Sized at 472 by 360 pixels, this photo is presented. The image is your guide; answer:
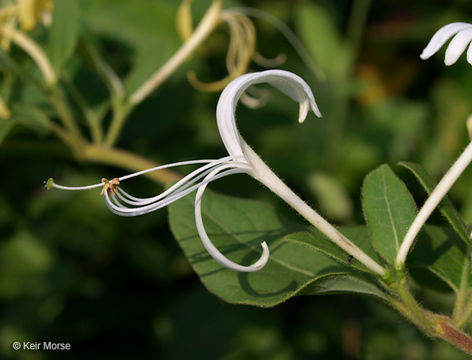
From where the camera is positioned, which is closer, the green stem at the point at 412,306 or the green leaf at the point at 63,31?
the green stem at the point at 412,306

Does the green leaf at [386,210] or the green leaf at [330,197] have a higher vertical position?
the green leaf at [386,210]

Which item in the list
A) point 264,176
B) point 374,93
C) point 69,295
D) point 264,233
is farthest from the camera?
point 374,93

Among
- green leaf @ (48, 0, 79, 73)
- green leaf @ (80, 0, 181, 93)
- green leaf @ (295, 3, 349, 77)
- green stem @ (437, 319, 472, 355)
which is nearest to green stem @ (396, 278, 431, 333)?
green stem @ (437, 319, 472, 355)

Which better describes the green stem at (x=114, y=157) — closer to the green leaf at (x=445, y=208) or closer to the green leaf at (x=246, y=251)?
the green leaf at (x=246, y=251)

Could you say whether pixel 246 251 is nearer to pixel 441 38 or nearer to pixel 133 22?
pixel 441 38

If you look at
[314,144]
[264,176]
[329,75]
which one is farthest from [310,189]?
[264,176]

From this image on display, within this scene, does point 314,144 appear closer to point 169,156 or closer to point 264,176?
point 169,156

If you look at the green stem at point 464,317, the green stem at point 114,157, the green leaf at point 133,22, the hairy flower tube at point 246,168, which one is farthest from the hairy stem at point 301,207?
the green leaf at point 133,22
